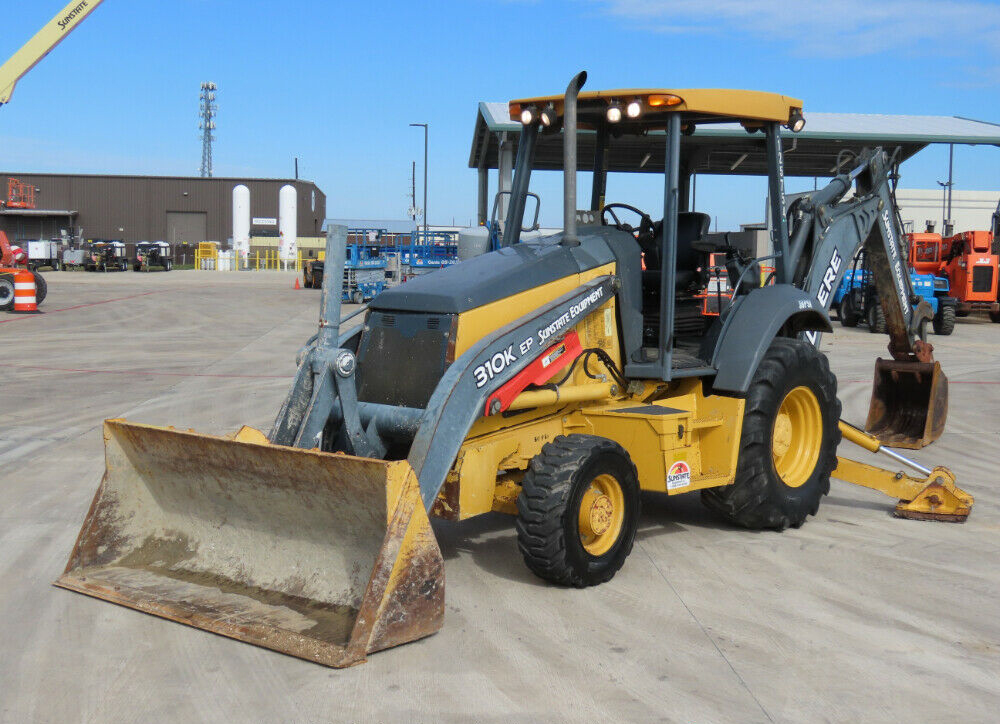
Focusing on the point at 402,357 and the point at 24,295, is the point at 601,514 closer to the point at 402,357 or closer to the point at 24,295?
the point at 402,357

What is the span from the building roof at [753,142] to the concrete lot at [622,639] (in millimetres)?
2400

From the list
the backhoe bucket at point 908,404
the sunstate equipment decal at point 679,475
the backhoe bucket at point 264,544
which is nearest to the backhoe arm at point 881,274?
the backhoe bucket at point 908,404

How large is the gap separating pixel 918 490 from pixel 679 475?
2.12 m

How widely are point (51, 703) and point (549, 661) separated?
2.05 meters

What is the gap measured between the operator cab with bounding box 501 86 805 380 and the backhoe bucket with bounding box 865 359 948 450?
9.19 feet

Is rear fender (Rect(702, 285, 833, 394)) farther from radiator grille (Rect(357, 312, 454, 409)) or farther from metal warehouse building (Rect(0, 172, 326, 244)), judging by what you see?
metal warehouse building (Rect(0, 172, 326, 244))

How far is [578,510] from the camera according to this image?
5.40 m

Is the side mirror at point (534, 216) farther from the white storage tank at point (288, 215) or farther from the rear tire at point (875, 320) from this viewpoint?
the white storage tank at point (288, 215)

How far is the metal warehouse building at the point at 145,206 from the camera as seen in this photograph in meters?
73.7

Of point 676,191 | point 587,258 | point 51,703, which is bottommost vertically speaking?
point 51,703

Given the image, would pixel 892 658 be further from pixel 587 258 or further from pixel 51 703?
pixel 51 703

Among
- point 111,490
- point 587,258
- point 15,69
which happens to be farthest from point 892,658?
point 15,69

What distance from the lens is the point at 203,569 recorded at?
17.8 ft

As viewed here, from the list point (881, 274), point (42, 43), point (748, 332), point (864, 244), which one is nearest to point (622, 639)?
point (748, 332)
